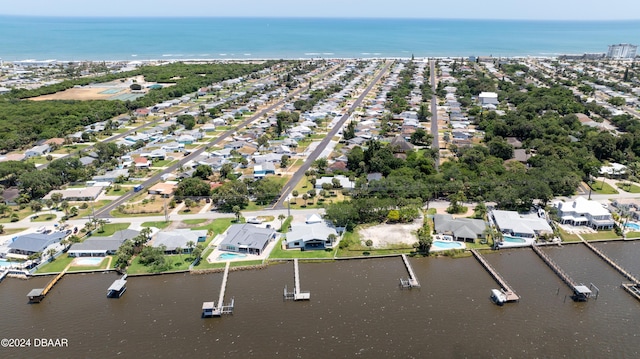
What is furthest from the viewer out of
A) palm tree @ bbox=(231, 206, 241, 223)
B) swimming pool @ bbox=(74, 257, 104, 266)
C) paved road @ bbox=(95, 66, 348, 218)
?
paved road @ bbox=(95, 66, 348, 218)

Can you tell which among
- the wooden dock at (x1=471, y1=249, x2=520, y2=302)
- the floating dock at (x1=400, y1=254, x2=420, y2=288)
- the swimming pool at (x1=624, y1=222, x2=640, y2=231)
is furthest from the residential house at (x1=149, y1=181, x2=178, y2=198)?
the swimming pool at (x1=624, y1=222, x2=640, y2=231)

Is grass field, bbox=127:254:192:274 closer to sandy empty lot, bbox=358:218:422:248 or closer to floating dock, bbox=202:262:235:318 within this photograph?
floating dock, bbox=202:262:235:318

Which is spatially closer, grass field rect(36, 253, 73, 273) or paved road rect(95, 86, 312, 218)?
grass field rect(36, 253, 73, 273)

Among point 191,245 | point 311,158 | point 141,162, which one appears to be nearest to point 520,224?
point 191,245

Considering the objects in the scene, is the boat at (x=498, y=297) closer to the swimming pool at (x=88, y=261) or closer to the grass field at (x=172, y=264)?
the grass field at (x=172, y=264)

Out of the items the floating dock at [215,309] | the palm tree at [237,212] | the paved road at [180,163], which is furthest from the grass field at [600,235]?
the paved road at [180,163]

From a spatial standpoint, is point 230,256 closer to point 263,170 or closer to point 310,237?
point 310,237
